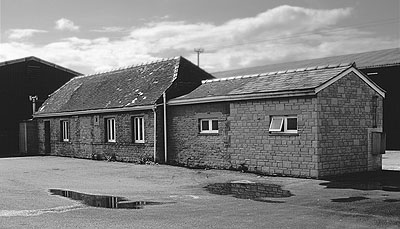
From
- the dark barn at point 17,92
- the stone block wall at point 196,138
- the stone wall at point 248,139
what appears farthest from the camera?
the dark barn at point 17,92

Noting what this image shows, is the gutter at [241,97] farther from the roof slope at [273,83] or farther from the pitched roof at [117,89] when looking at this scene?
the pitched roof at [117,89]

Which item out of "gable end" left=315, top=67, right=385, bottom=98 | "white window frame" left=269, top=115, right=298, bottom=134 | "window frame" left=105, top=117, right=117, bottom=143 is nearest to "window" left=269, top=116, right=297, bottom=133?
"white window frame" left=269, top=115, right=298, bottom=134

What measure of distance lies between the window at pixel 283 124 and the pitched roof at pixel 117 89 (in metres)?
6.82

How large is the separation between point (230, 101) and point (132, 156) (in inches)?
279

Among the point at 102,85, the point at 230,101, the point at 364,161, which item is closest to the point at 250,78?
the point at 230,101

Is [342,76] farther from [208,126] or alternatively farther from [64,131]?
[64,131]

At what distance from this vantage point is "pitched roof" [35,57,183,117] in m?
23.2

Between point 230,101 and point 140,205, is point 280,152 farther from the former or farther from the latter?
point 140,205

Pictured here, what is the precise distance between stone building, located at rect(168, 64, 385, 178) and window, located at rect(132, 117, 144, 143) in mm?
3925

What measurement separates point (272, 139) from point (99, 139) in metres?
12.1

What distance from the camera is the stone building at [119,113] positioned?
21750 mm

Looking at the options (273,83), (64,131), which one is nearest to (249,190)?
(273,83)

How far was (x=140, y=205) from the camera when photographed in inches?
422

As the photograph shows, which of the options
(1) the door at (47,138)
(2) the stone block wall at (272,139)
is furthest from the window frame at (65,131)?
(2) the stone block wall at (272,139)
